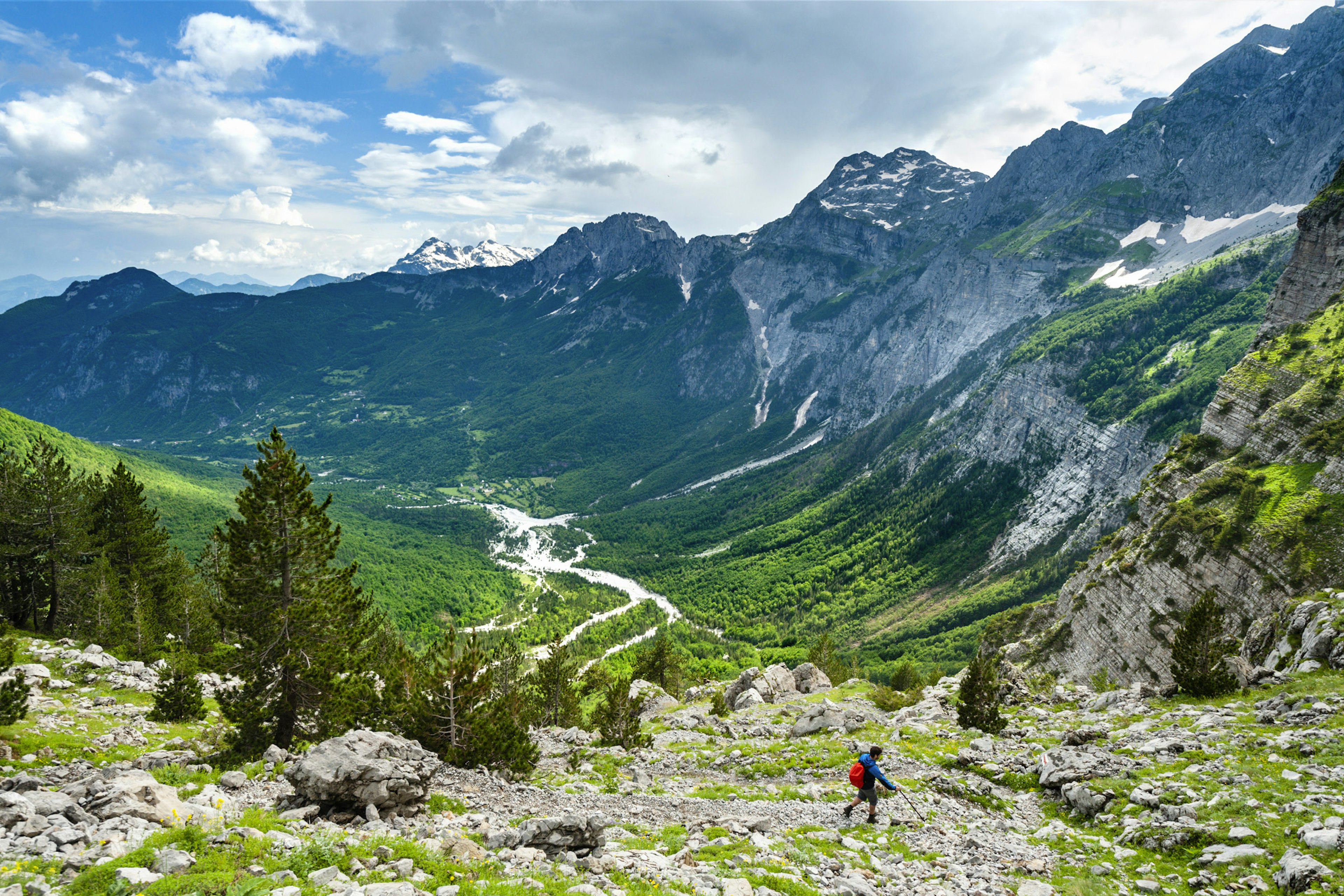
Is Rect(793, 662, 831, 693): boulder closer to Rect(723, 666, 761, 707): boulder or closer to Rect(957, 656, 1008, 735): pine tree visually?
Rect(723, 666, 761, 707): boulder

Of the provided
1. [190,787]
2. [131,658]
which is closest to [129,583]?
[131,658]

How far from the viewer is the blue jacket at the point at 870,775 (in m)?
22.7

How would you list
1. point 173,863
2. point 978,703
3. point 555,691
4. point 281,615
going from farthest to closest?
point 555,691 → point 978,703 → point 281,615 → point 173,863

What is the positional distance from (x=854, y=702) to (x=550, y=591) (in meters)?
146

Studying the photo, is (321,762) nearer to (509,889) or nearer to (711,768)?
(509,889)

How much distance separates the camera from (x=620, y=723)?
4050 cm

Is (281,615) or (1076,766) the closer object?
(1076,766)

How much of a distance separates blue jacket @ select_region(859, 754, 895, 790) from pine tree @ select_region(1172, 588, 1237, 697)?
21.1 metres

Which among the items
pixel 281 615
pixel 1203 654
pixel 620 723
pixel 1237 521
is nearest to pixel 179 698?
pixel 281 615

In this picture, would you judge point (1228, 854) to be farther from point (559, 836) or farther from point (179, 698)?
point (179, 698)

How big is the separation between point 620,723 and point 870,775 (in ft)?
72.2

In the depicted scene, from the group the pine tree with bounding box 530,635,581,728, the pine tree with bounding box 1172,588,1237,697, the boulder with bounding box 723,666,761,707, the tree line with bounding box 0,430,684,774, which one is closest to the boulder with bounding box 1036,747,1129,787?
the pine tree with bounding box 1172,588,1237,697

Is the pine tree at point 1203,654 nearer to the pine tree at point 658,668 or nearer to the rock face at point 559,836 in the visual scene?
the rock face at point 559,836

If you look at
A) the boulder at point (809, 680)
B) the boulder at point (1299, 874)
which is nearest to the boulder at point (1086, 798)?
the boulder at point (1299, 874)
